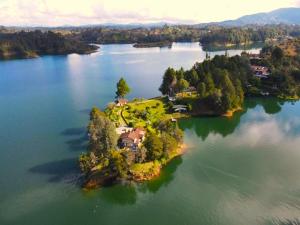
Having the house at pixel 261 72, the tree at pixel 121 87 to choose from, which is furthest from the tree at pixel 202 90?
the house at pixel 261 72

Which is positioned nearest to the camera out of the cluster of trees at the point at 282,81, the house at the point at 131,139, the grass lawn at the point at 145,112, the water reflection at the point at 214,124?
the house at the point at 131,139

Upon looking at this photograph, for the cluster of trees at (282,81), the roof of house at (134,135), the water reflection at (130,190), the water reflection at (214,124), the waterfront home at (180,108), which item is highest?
the cluster of trees at (282,81)

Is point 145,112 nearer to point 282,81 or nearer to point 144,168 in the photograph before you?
point 144,168

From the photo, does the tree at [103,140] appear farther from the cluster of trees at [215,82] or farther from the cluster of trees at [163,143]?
the cluster of trees at [215,82]

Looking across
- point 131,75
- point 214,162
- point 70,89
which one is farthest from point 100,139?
point 131,75

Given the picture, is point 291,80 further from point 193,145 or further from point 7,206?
point 7,206

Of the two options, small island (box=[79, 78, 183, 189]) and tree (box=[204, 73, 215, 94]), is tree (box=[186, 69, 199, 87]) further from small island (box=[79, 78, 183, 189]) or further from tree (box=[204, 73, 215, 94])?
small island (box=[79, 78, 183, 189])

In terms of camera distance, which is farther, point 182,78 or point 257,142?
point 182,78

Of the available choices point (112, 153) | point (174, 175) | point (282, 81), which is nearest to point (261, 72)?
point (282, 81)
